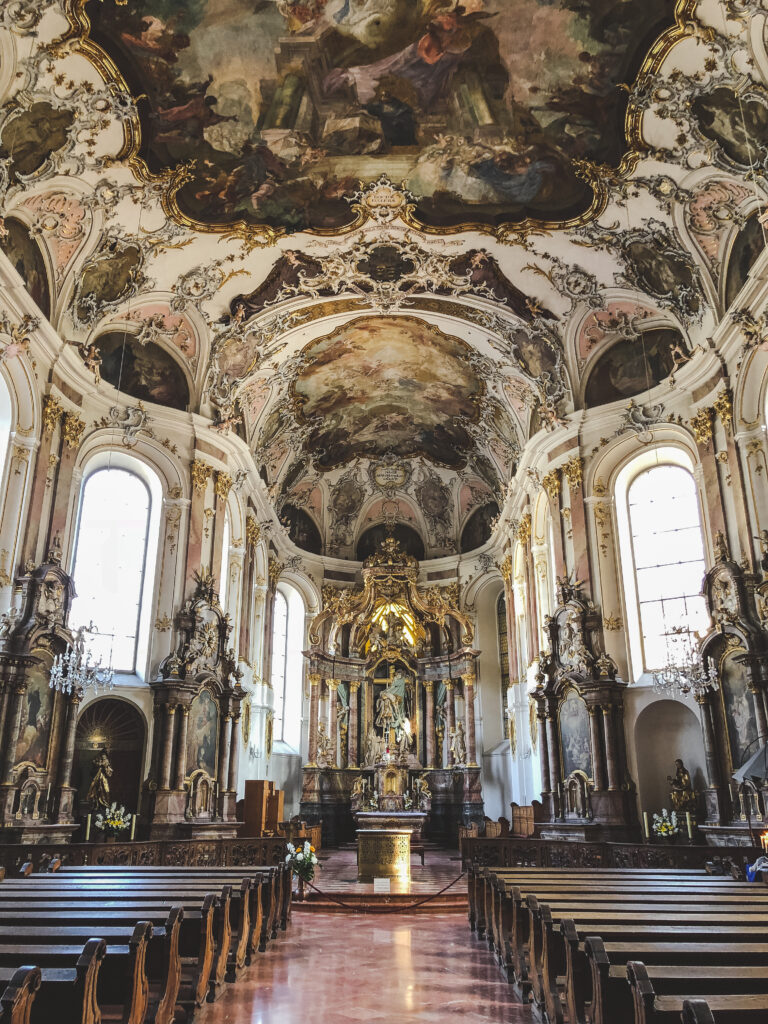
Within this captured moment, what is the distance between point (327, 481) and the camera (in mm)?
30344

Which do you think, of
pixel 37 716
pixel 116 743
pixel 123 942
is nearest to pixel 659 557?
pixel 116 743

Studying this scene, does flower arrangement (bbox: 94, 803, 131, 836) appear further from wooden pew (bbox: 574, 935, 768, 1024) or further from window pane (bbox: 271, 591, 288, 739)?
wooden pew (bbox: 574, 935, 768, 1024)

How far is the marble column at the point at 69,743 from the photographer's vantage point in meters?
15.2

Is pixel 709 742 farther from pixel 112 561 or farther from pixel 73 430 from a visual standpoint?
pixel 73 430

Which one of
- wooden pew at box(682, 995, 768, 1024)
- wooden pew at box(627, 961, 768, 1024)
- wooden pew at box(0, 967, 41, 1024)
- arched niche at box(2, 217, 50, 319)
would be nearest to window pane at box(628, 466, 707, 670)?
arched niche at box(2, 217, 50, 319)

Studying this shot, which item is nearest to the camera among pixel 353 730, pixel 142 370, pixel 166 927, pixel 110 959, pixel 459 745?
pixel 110 959

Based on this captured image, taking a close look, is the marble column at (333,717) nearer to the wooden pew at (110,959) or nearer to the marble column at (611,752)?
the marble column at (611,752)

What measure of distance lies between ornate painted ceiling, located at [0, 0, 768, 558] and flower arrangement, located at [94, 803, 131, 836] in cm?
895

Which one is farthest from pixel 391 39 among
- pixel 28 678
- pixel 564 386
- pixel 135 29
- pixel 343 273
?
pixel 28 678

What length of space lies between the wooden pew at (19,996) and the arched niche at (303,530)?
2552 centimetres

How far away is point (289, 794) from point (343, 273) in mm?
16968

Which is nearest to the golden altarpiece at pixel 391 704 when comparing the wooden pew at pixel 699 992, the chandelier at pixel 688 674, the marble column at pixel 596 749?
the marble column at pixel 596 749

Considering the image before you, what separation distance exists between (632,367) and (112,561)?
12913mm

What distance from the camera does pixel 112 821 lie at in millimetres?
16188
